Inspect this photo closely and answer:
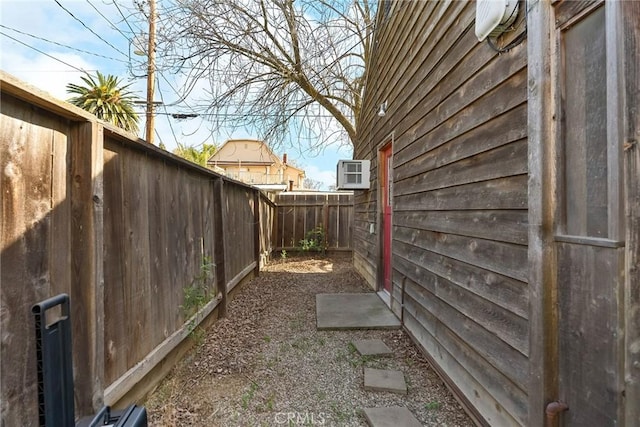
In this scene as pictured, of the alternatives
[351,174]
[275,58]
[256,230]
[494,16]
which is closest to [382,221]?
[351,174]

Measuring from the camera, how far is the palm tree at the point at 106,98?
378 inches

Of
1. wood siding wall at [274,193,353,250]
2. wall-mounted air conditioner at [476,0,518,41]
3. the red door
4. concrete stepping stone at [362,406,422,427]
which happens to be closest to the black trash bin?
concrete stepping stone at [362,406,422,427]

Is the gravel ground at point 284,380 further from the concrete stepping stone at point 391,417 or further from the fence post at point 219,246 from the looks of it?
the fence post at point 219,246

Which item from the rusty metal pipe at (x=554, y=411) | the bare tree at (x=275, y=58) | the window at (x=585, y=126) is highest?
the bare tree at (x=275, y=58)

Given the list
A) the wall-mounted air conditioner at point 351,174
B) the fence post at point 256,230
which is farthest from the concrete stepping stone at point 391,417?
the fence post at point 256,230

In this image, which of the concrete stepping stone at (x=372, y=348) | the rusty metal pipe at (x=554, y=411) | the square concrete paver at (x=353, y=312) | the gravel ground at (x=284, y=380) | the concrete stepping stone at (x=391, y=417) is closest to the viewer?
the rusty metal pipe at (x=554, y=411)

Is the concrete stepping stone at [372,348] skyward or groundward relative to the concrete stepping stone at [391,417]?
skyward

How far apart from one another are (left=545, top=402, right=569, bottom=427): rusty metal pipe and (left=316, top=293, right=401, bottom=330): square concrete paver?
2157 mm

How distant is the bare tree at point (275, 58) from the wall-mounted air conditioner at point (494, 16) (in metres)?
3.59

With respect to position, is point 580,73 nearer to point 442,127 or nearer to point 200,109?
point 442,127

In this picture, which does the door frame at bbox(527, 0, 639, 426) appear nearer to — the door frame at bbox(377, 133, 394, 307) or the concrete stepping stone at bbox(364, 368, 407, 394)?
the concrete stepping stone at bbox(364, 368, 407, 394)

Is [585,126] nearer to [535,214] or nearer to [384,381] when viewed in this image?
[535,214]

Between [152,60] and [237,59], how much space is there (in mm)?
1483

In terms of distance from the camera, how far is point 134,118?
10539 mm
